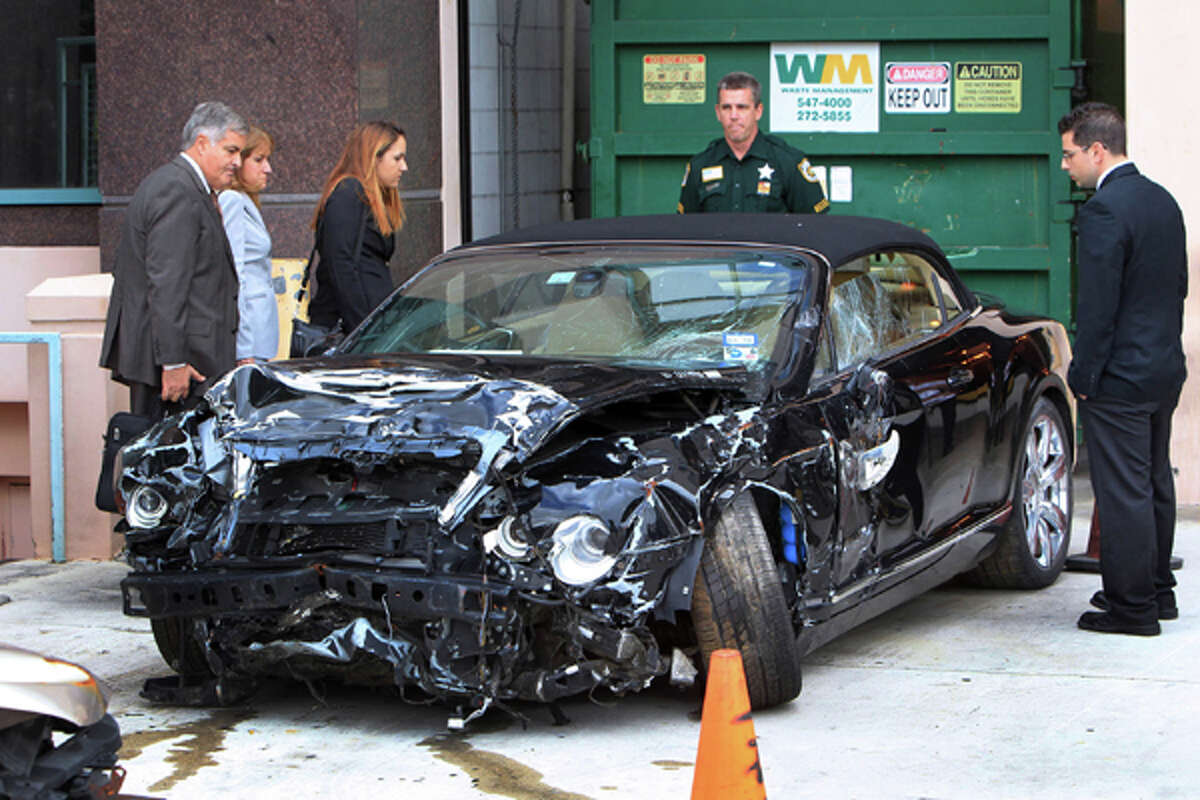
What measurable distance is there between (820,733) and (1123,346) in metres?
2.04

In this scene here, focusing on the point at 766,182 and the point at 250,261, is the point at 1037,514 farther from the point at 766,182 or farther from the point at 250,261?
the point at 250,261

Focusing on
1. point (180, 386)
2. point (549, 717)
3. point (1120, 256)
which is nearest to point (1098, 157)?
point (1120, 256)

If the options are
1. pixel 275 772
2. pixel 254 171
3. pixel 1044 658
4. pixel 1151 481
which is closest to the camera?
pixel 275 772

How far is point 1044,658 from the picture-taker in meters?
5.70

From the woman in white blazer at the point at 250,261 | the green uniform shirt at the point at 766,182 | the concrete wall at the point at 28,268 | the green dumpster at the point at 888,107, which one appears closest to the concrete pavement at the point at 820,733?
the woman in white blazer at the point at 250,261

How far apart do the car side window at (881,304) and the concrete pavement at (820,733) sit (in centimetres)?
108

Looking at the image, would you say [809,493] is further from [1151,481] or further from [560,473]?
[1151,481]

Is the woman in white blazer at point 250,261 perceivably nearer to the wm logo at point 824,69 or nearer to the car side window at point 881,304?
the car side window at point 881,304

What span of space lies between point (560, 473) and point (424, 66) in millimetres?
5571

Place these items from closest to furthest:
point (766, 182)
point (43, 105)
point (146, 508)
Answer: point (146, 508), point (766, 182), point (43, 105)

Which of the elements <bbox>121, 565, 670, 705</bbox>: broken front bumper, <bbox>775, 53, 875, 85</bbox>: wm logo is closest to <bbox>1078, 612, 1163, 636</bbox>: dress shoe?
<bbox>121, 565, 670, 705</bbox>: broken front bumper

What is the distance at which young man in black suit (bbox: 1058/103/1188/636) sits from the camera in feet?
19.2

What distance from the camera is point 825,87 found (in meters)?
9.59

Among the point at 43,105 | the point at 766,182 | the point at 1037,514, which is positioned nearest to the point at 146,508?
the point at 1037,514
